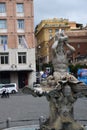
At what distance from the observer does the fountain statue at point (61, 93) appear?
1294 cm

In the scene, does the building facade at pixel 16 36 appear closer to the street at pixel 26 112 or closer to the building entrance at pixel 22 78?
the building entrance at pixel 22 78

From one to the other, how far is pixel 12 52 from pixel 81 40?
4559cm

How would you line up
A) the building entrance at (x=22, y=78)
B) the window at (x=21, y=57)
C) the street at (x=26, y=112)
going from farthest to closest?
the building entrance at (x=22, y=78)
the window at (x=21, y=57)
the street at (x=26, y=112)

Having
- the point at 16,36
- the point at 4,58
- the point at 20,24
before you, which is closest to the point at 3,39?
the point at 16,36

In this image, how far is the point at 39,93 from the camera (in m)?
12.8

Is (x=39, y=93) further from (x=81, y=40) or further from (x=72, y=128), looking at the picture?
(x=81, y=40)

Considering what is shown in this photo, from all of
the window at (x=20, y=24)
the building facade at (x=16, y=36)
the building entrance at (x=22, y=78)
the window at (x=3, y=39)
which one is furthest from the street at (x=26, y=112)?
the window at (x=20, y=24)

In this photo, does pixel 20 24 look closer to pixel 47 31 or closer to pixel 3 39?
pixel 3 39

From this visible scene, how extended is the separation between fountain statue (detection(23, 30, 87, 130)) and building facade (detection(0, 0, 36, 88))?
151 ft

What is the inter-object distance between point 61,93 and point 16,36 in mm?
47469

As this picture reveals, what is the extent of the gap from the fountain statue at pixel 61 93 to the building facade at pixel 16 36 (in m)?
46.1

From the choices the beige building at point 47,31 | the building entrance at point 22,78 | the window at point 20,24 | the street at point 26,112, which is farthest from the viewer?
the beige building at point 47,31

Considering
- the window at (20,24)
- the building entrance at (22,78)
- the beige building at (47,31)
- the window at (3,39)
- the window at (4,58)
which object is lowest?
the beige building at (47,31)

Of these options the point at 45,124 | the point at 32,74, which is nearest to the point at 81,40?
the point at 32,74
